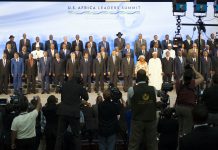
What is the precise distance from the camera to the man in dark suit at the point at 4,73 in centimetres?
1557

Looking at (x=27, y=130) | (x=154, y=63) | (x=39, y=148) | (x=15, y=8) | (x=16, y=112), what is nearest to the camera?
(x=27, y=130)

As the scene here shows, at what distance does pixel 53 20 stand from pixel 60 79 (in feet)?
11.5

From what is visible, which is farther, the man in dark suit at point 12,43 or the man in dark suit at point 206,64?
the man in dark suit at point 12,43

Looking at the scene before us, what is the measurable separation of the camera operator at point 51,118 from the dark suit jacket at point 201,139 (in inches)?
161

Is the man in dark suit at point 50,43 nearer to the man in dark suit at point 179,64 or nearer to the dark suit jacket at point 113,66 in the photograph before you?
the dark suit jacket at point 113,66

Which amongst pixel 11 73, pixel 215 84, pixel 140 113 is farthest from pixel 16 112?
pixel 11 73

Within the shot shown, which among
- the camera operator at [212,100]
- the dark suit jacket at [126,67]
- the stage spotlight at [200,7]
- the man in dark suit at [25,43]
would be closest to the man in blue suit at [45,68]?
the man in dark suit at [25,43]

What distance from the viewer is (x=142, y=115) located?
758cm

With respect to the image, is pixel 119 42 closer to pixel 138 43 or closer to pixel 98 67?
pixel 138 43

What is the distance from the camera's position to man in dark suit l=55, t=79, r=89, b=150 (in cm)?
822

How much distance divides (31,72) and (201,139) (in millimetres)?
11640

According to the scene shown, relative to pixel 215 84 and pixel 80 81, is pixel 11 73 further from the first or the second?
pixel 215 84

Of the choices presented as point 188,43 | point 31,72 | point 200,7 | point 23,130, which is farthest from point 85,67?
point 23,130

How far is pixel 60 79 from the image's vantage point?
15961 millimetres
